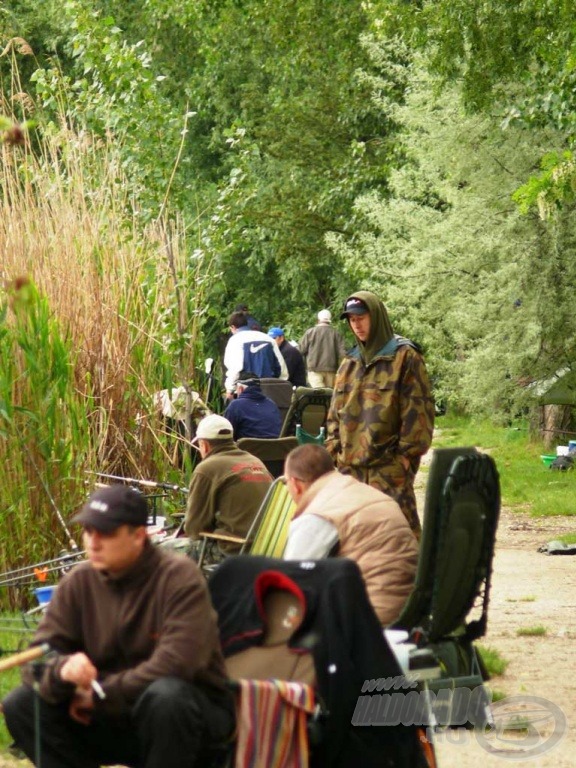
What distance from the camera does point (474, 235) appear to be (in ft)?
67.3

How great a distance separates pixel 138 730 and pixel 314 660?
1.86 ft

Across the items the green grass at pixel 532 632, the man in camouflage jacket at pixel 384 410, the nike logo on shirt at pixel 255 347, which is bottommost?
the green grass at pixel 532 632

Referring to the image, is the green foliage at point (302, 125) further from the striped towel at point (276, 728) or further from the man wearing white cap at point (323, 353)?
the striped towel at point (276, 728)

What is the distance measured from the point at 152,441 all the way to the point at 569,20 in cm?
501

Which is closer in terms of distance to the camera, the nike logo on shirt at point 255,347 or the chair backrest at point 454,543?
the chair backrest at point 454,543

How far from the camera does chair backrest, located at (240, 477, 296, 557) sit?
Result: 24.4ft

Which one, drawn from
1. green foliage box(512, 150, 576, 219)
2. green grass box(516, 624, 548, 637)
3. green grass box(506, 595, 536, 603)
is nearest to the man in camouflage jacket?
green grass box(516, 624, 548, 637)

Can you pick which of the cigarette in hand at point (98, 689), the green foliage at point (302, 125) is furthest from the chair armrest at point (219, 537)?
the green foliage at point (302, 125)

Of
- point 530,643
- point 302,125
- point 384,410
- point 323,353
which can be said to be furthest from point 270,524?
point 302,125

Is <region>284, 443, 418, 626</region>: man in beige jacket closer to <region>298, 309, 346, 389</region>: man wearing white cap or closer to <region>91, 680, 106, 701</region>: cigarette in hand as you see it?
<region>91, 680, 106, 701</region>: cigarette in hand

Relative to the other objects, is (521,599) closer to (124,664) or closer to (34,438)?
(34,438)

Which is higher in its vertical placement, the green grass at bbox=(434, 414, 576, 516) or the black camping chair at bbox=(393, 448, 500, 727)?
the black camping chair at bbox=(393, 448, 500, 727)

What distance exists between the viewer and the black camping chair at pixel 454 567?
5.91 meters

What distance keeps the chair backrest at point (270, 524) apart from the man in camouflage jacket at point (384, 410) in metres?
0.77
